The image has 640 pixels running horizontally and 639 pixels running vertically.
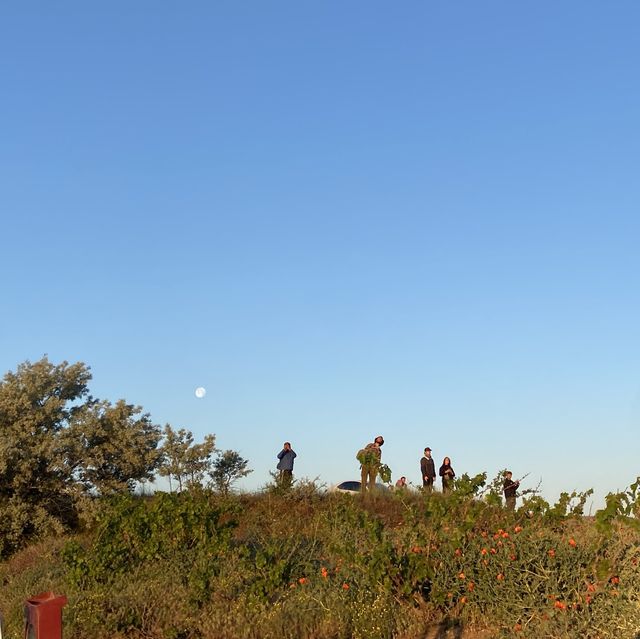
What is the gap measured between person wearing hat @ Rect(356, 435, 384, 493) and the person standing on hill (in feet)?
6.06

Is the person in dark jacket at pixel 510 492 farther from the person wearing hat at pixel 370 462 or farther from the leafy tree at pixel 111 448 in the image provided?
the leafy tree at pixel 111 448

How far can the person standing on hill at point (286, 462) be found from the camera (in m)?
22.0

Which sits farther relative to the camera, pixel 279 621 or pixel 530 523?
pixel 530 523

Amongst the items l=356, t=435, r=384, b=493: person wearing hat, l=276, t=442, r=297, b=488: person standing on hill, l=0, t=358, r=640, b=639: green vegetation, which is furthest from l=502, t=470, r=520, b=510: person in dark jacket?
l=276, t=442, r=297, b=488: person standing on hill

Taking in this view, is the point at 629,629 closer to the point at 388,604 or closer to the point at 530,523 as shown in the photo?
the point at 388,604

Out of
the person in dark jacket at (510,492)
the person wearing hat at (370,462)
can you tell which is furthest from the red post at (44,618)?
the person wearing hat at (370,462)

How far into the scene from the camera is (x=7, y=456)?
21500 mm

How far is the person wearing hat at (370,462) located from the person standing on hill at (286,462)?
72.7 inches

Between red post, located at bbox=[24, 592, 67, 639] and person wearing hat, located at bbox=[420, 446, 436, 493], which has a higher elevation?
person wearing hat, located at bbox=[420, 446, 436, 493]

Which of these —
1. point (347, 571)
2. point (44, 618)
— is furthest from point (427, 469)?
point (44, 618)

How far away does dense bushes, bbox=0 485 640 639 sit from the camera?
970cm

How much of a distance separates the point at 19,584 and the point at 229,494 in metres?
7.90

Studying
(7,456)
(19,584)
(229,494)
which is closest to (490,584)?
(19,584)

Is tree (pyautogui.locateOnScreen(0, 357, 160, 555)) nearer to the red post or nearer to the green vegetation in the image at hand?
the green vegetation
